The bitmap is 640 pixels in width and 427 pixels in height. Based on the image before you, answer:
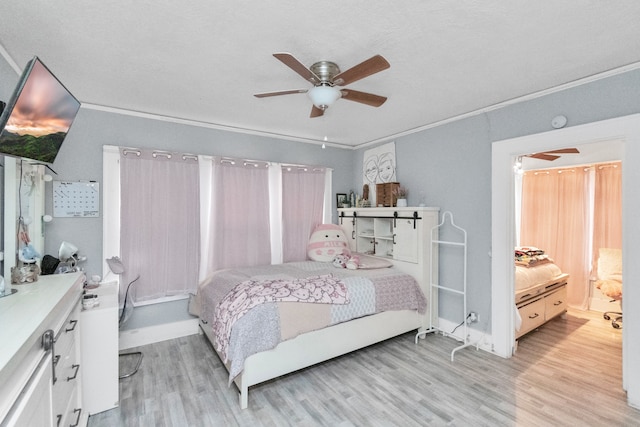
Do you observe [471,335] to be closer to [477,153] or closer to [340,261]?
[340,261]

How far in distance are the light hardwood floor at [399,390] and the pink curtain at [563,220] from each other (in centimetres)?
155

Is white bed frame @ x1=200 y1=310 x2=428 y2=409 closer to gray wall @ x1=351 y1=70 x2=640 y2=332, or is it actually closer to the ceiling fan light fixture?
gray wall @ x1=351 y1=70 x2=640 y2=332

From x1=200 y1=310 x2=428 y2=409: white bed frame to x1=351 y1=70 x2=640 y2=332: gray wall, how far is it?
0.75 m

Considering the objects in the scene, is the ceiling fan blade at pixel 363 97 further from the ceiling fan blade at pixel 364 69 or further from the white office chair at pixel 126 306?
the white office chair at pixel 126 306

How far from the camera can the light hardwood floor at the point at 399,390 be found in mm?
2102

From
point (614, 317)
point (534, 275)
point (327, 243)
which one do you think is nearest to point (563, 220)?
point (614, 317)

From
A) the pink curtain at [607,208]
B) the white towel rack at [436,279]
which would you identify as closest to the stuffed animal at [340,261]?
the white towel rack at [436,279]

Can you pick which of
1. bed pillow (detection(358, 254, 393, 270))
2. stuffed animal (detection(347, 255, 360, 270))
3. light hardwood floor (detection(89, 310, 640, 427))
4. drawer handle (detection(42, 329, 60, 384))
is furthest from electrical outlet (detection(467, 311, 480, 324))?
drawer handle (detection(42, 329, 60, 384))

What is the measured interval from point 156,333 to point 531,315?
4235mm


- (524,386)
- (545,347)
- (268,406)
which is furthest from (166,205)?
(545,347)

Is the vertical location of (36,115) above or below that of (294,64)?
below

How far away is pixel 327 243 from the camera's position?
4176 millimetres

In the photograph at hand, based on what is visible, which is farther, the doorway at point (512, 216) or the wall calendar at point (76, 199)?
the wall calendar at point (76, 199)

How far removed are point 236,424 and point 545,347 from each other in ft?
10.4
